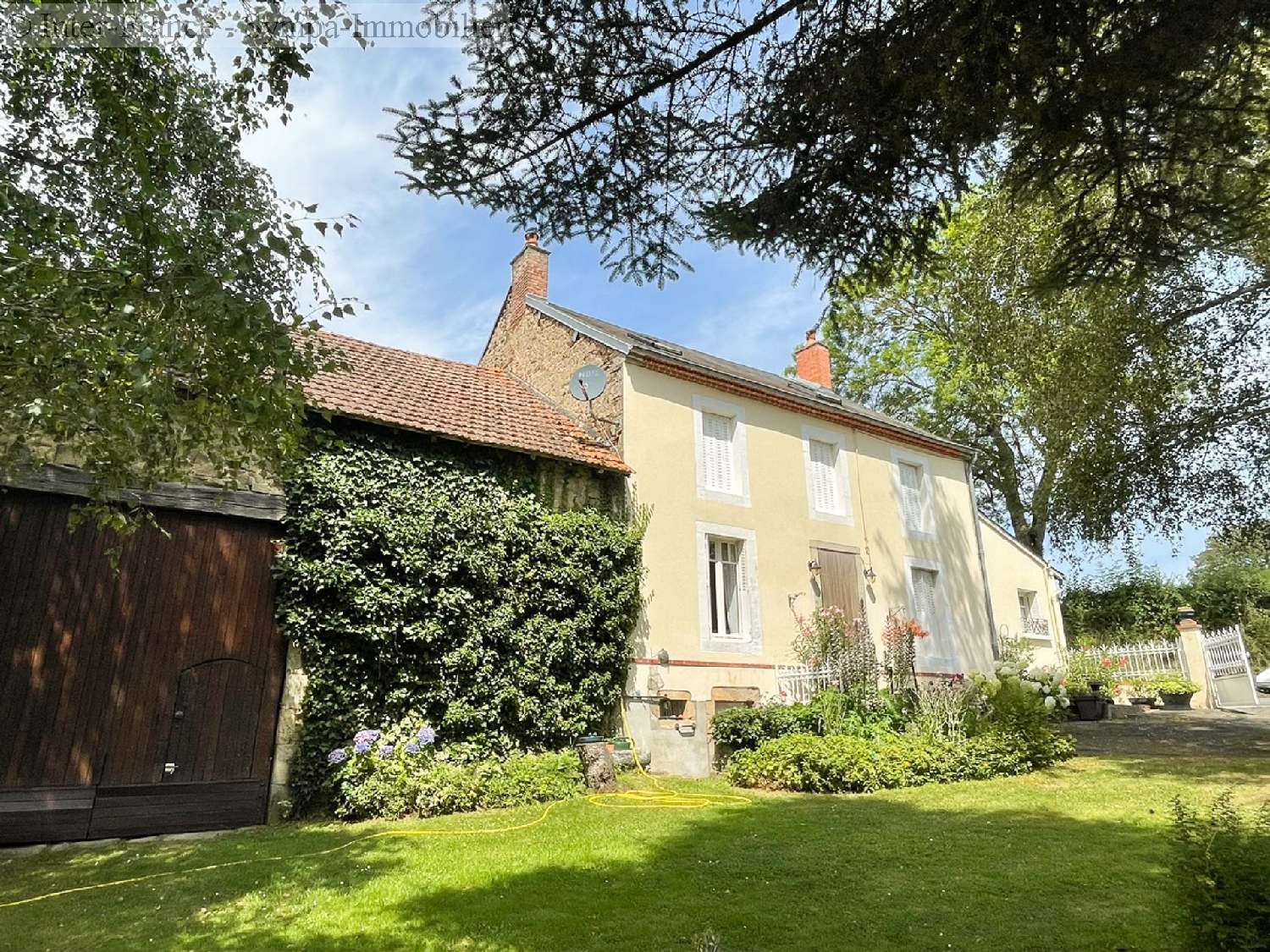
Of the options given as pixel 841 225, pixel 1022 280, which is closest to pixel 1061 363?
pixel 1022 280

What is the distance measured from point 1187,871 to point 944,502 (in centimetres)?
1501

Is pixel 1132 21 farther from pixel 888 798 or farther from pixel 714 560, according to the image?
pixel 714 560

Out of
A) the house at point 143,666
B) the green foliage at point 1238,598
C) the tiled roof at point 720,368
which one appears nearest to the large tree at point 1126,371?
the tiled roof at point 720,368

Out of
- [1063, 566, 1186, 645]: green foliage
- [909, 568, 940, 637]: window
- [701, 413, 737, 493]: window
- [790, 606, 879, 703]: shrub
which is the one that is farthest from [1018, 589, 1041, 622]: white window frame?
[701, 413, 737, 493]: window

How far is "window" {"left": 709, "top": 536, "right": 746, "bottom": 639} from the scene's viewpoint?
12836 millimetres

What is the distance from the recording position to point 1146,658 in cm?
1838

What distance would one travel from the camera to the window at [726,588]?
12836 millimetres

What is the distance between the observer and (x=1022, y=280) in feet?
39.7

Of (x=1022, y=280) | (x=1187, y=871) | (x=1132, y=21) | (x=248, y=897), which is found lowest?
(x=248, y=897)

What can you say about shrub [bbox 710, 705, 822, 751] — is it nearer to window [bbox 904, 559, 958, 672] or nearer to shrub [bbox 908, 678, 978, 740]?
shrub [bbox 908, 678, 978, 740]

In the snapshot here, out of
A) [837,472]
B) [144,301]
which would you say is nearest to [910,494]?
[837,472]

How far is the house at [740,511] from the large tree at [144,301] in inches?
286

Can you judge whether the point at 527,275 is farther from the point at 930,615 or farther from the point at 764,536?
the point at 930,615

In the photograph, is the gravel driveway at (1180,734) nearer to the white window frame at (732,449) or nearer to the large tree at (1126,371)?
the large tree at (1126,371)
